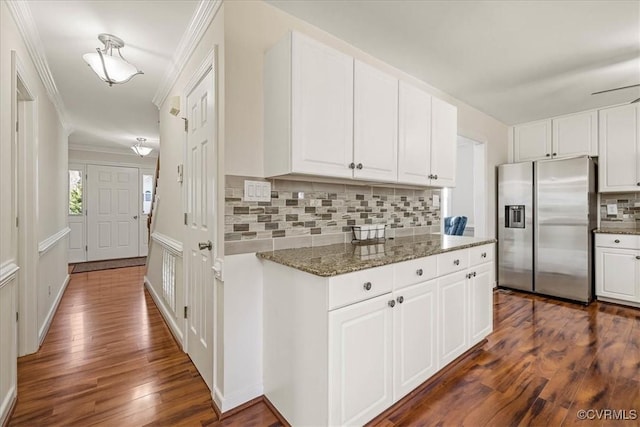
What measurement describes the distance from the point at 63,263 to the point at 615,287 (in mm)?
6957

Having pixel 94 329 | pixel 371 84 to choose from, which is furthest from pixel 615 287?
pixel 94 329

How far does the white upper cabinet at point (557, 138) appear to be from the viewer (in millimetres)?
3824

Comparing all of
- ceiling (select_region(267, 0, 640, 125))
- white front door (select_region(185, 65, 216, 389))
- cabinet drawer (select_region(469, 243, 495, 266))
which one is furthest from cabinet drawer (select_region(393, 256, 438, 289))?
ceiling (select_region(267, 0, 640, 125))

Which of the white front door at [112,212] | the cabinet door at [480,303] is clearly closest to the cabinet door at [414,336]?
the cabinet door at [480,303]

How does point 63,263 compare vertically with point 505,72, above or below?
below

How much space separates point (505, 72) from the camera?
2.84 meters

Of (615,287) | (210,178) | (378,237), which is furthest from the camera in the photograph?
(615,287)

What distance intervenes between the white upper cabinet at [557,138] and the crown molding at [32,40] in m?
5.42

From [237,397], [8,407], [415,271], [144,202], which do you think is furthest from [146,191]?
[415,271]

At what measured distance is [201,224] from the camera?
206cm

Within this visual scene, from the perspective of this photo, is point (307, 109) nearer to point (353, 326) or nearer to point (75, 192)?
point (353, 326)

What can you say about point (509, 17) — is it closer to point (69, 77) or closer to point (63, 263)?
point (69, 77)

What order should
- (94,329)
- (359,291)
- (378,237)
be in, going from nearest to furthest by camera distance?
(359,291) < (378,237) < (94,329)

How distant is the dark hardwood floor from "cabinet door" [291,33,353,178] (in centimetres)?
143
